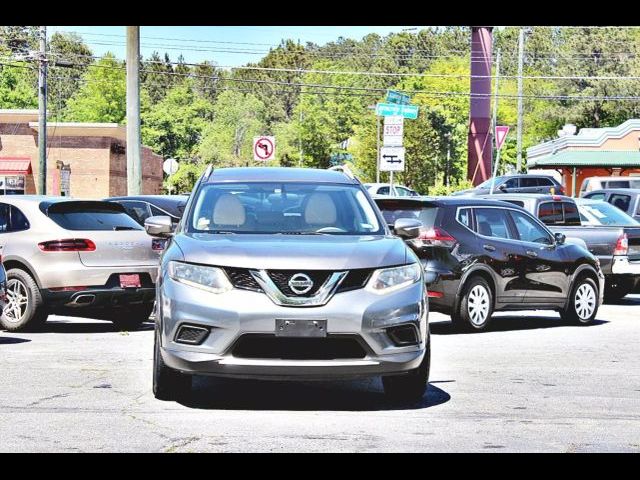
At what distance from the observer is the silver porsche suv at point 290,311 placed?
8.61 meters

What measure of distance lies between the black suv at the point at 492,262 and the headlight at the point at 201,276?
6598mm

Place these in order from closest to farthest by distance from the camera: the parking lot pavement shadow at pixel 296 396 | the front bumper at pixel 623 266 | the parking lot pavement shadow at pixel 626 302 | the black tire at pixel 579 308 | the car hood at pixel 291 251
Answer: the car hood at pixel 291 251 < the parking lot pavement shadow at pixel 296 396 < the black tire at pixel 579 308 < the front bumper at pixel 623 266 < the parking lot pavement shadow at pixel 626 302

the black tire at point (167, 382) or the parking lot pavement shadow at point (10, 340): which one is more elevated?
the black tire at point (167, 382)

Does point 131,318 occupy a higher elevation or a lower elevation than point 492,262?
lower

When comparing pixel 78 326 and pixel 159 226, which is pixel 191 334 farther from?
pixel 78 326

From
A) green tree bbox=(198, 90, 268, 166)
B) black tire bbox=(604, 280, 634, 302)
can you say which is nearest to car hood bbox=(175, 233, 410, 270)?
black tire bbox=(604, 280, 634, 302)

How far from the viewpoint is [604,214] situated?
2169 centimetres

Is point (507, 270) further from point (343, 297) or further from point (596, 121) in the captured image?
point (596, 121)

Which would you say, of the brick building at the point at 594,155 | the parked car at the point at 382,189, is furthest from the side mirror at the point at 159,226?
the brick building at the point at 594,155

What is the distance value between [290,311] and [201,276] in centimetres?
73

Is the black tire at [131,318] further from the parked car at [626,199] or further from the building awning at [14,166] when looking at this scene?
the building awning at [14,166]

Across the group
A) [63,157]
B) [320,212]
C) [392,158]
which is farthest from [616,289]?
[63,157]

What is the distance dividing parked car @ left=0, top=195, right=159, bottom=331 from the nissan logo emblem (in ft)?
20.2
